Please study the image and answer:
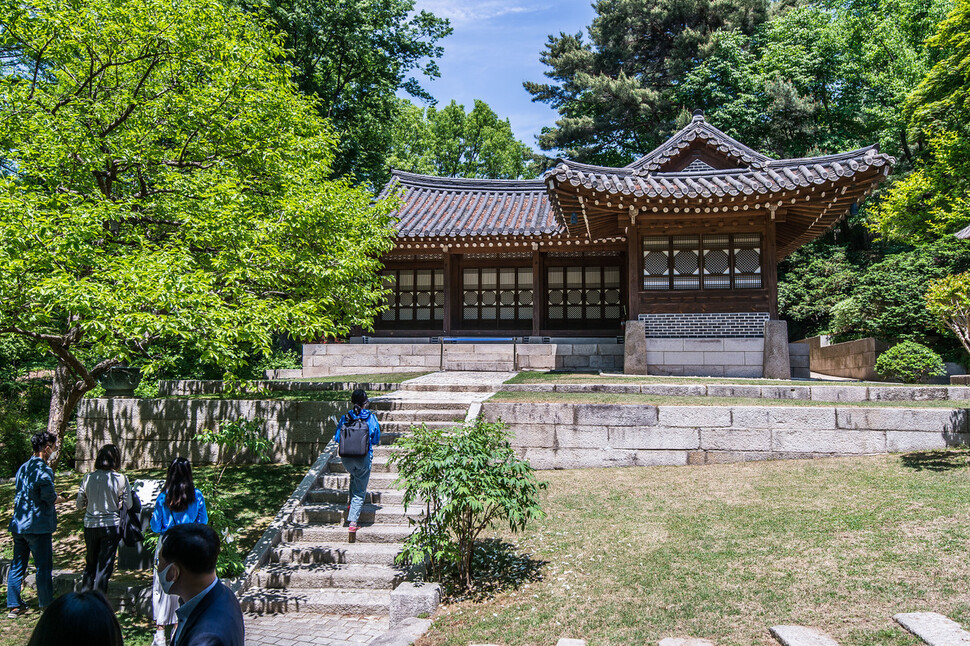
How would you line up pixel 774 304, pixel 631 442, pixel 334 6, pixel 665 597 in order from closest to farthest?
pixel 665 597 < pixel 631 442 < pixel 774 304 < pixel 334 6

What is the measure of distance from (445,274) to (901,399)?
13510mm

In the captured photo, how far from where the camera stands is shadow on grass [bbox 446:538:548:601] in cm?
614

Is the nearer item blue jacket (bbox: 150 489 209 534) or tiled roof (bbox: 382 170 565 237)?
blue jacket (bbox: 150 489 209 534)

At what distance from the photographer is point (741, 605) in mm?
5262

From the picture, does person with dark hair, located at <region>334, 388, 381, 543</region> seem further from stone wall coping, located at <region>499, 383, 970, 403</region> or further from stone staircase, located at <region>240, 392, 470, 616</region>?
stone wall coping, located at <region>499, 383, 970, 403</region>

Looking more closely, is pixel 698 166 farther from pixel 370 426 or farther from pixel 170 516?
pixel 170 516

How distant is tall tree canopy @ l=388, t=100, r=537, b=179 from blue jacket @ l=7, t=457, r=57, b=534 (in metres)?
32.4

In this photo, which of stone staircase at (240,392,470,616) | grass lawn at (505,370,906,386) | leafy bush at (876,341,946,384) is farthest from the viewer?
leafy bush at (876,341,946,384)

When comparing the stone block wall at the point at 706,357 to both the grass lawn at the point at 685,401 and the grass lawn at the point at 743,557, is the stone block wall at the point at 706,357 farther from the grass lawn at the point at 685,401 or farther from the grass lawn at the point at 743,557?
the grass lawn at the point at 743,557

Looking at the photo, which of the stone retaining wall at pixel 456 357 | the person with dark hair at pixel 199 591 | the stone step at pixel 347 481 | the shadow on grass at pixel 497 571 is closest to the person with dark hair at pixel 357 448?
the stone step at pixel 347 481

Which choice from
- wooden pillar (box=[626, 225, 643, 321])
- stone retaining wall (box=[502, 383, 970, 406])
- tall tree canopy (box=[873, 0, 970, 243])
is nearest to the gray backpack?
stone retaining wall (box=[502, 383, 970, 406])

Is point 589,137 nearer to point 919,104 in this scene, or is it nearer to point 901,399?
point 919,104

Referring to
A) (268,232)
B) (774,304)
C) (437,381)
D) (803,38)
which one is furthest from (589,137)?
(268,232)

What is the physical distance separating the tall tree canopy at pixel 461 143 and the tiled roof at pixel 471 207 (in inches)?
523
